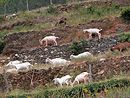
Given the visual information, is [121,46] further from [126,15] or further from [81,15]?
[81,15]

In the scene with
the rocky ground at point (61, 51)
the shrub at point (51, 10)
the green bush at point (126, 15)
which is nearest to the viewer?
the rocky ground at point (61, 51)

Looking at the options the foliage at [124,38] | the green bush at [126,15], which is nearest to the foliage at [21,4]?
the green bush at [126,15]

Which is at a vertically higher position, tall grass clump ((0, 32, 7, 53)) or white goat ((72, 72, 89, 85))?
white goat ((72, 72, 89, 85))

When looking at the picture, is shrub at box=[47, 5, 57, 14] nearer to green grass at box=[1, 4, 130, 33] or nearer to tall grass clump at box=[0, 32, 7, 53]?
green grass at box=[1, 4, 130, 33]

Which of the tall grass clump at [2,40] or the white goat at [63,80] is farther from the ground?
the white goat at [63,80]

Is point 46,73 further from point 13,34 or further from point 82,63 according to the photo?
point 13,34

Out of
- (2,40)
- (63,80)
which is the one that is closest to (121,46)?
(63,80)

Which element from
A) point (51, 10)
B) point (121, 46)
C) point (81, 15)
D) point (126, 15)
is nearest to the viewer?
point (121, 46)

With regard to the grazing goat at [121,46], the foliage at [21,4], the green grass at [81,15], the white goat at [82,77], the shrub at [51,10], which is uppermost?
the white goat at [82,77]

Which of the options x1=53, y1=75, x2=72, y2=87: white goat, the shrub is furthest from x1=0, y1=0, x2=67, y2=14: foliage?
x1=53, y1=75, x2=72, y2=87: white goat

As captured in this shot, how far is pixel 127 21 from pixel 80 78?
53.6 feet

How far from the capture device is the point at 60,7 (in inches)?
1859

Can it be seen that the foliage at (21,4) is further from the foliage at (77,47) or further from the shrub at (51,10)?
the foliage at (77,47)

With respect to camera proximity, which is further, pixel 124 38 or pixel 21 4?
pixel 21 4
